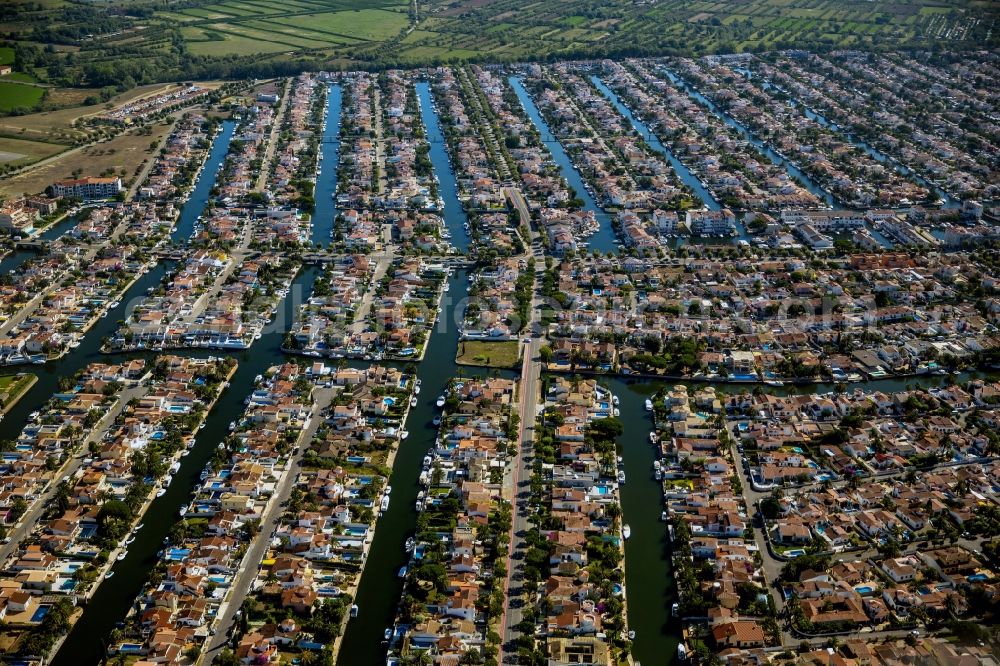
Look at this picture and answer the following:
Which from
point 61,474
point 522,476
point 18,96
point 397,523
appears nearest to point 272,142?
point 18,96

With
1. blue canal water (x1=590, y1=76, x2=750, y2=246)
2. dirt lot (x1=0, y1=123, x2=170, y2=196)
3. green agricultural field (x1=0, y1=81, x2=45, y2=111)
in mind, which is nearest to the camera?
blue canal water (x1=590, y1=76, x2=750, y2=246)

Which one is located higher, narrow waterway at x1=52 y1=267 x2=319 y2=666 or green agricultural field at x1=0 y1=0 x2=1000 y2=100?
green agricultural field at x1=0 y1=0 x2=1000 y2=100

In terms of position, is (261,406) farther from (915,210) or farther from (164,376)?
(915,210)

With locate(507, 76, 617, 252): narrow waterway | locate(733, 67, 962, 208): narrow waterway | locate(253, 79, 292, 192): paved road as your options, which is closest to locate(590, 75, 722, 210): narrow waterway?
locate(507, 76, 617, 252): narrow waterway

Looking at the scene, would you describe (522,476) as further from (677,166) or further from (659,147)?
(659,147)

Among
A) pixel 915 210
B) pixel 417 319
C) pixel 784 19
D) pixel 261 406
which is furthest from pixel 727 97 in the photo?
pixel 261 406

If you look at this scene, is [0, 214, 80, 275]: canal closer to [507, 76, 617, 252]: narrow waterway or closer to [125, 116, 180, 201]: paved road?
[125, 116, 180, 201]: paved road

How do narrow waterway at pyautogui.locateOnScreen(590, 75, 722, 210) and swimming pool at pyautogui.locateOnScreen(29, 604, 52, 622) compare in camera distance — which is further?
narrow waterway at pyautogui.locateOnScreen(590, 75, 722, 210)
